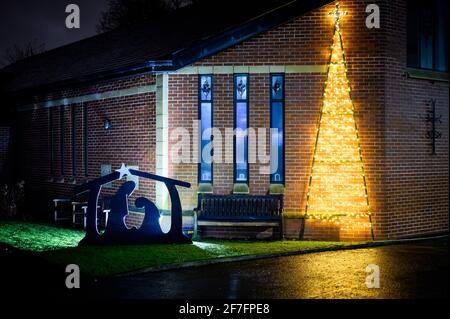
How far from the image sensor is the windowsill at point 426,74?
13.0 m

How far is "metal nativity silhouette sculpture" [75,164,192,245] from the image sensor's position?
35.5 ft

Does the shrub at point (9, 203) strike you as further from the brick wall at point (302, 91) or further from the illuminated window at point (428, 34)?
the illuminated window at point (428, 34)

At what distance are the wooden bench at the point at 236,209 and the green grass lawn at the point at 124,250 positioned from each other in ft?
1.44

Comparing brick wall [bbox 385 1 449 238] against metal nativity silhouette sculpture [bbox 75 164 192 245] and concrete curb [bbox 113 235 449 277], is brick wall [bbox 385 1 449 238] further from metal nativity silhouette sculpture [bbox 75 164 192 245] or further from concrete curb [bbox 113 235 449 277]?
metal nativity silhouette sculpture [bbox 75 164 192 245]

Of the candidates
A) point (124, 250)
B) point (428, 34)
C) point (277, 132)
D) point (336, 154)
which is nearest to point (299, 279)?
point (124, 250)

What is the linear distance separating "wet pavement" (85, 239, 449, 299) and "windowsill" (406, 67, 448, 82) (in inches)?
168

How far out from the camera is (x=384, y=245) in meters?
11.9

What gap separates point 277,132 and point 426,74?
146 inches

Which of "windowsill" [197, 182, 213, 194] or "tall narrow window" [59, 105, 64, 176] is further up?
"tall narrow window" [59, 105, 64, 176]

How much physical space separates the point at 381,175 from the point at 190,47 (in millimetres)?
4872

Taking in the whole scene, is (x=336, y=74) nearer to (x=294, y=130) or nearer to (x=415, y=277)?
(x=294, y=130)

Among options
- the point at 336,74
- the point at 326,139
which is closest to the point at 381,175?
the point at 326,139

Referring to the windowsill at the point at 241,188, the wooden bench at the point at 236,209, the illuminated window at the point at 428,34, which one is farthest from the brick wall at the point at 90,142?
the illuminated window at the point at 428,34

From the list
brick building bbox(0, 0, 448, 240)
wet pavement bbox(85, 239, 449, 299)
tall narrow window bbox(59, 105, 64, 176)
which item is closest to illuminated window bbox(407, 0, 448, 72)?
brick building bbox(0, 0, 448, 240)
